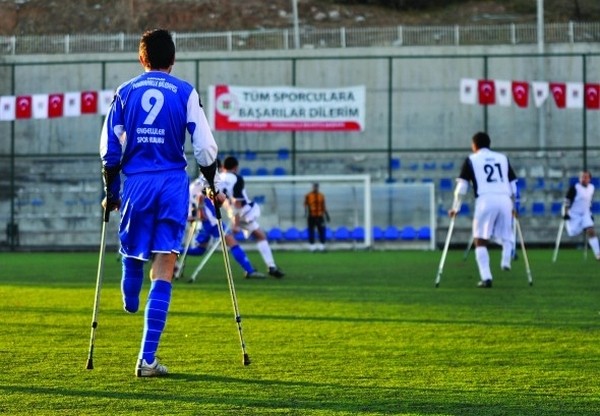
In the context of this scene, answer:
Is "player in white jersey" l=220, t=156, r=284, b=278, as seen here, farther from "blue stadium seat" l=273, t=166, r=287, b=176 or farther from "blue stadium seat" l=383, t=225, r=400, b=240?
"blue stadium seat" l=273, t=166, r=287, b=176

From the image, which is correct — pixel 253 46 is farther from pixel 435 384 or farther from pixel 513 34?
pixel 435 384

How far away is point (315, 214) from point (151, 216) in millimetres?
25052

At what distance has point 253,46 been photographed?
43719mm

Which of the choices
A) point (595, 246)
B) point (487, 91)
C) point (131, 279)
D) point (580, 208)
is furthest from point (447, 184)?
point (131, 279)

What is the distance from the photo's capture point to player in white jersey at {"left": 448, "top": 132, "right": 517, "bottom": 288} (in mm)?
16141

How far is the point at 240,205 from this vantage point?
18.1 meters

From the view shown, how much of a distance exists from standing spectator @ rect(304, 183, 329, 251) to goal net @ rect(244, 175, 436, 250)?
1.12 meters

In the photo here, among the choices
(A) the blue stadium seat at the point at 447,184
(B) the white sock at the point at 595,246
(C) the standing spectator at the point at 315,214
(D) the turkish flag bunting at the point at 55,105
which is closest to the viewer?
(B) the white sock at the point at 595,246

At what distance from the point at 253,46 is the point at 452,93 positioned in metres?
8.12

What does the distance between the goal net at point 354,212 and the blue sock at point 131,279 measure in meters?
25.9

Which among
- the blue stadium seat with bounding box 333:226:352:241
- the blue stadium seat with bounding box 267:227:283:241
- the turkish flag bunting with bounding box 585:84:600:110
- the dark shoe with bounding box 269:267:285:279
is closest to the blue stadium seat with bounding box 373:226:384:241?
the blue stadium seat with bounding box 333:226:352:241

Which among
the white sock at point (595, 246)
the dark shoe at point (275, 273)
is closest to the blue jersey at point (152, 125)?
the dark shoe at point (275, 273)

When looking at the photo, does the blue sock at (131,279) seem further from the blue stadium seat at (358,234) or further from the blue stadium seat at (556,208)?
the blue stadium seat at (556,208)

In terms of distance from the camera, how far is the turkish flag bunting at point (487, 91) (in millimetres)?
31750
